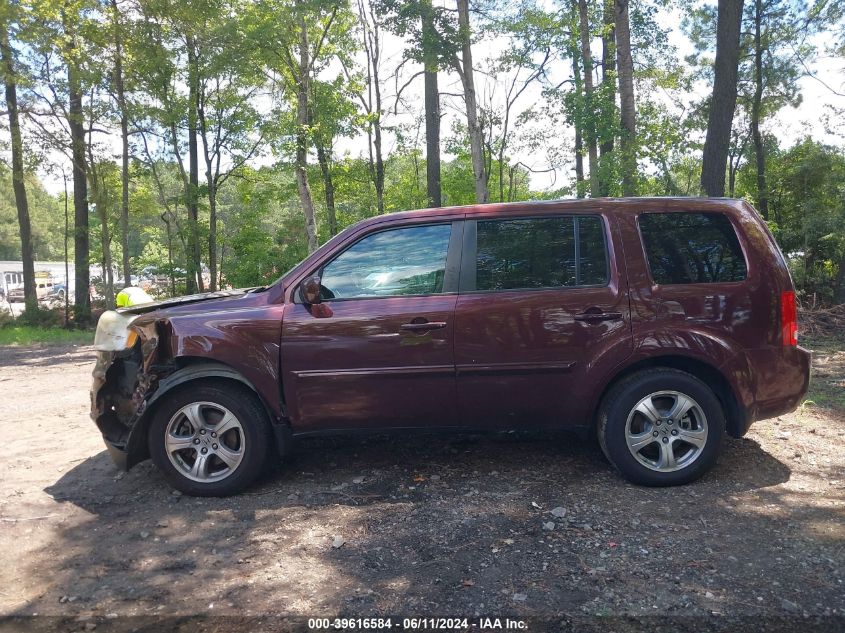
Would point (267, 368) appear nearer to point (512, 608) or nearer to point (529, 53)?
point (512, 608)

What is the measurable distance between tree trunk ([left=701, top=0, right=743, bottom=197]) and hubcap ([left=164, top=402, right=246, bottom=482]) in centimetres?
960

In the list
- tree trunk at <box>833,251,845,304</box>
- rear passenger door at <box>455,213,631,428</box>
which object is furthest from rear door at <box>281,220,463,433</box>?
tree trunk at <box>833,251,845,304</box>

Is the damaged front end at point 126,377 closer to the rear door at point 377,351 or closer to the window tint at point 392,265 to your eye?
the rear door at point 377,351

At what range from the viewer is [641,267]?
4.08 m

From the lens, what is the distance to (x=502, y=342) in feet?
13.1

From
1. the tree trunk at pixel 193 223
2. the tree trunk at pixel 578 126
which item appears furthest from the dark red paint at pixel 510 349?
the tree trunk at pixel 193 223

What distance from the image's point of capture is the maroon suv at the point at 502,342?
13.1ft

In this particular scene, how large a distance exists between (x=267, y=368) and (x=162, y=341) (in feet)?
2.60

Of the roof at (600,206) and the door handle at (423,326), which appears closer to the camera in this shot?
the door handle at (423,326)

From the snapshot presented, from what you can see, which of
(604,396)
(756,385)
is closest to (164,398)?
(604,396)

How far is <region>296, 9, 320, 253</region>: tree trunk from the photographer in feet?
62.2

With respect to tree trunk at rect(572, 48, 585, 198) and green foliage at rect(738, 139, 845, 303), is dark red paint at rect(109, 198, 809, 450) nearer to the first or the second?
tree trunk at rect(572, 48, 585, 198)

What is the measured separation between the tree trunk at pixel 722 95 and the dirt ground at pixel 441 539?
6.63m

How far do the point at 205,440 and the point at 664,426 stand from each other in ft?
10.3
